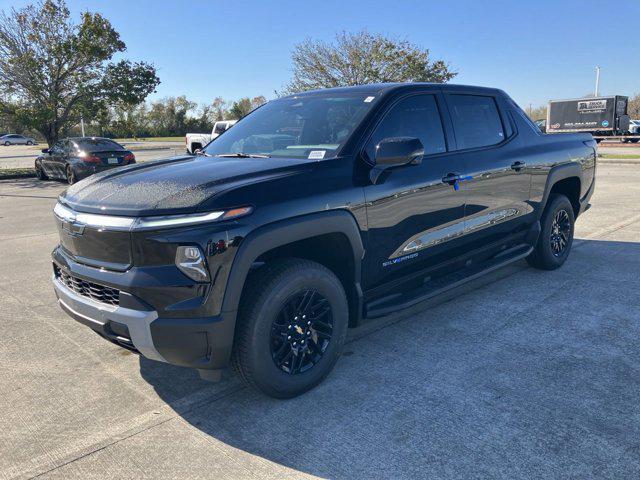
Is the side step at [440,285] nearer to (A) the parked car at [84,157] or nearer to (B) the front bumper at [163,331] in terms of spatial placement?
(B) the front bumper at [163,331]

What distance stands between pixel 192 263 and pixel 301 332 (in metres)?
0.84

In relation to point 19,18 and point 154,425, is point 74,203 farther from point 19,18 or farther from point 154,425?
point 19,18

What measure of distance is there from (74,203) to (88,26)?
18899mm

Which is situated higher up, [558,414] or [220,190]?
[220,190]

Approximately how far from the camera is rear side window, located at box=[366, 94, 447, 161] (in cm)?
357

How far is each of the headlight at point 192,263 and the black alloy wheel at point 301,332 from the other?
528 mm

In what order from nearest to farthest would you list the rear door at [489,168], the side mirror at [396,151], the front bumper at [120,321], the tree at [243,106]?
the front bumper at [120,321], the side mirror at [396,151], the rear door at [489,168], the tree at [243,106]

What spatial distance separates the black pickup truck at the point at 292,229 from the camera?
2.61 metres

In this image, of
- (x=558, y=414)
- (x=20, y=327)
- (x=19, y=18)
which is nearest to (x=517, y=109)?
(x=558, y=414)

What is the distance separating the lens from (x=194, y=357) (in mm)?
2674

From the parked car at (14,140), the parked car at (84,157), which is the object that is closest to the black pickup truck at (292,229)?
the parked car at (84,157)

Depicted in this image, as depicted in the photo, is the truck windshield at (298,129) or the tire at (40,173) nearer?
the truck windshield at (298,129)

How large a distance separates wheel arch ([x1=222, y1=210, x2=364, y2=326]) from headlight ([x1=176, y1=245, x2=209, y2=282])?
0.14 m

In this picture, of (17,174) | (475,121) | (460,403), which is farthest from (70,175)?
(460,403)
